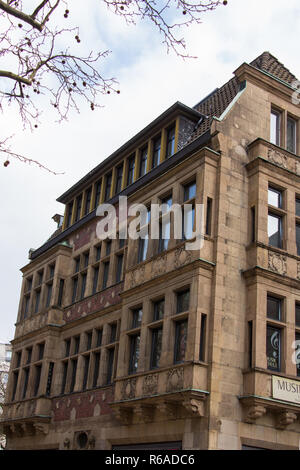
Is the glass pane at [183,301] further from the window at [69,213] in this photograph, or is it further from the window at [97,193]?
the window at [69,213]

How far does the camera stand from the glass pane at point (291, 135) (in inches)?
865

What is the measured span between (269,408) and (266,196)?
644 centimetres

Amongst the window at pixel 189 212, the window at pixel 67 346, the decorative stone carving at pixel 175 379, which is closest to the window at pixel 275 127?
the window at pixel 189 212

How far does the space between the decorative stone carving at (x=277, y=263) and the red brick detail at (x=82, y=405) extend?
730 centimetres

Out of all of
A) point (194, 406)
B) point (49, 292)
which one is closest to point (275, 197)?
point (194, 406)

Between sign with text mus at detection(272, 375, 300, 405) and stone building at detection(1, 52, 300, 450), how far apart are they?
0.13 feet

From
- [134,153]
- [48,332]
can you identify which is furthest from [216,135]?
[48,332]

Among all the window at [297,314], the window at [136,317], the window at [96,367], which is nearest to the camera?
the window at [297,314]

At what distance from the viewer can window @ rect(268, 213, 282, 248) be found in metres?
19.8

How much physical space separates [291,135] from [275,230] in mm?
4224

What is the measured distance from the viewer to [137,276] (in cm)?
2144

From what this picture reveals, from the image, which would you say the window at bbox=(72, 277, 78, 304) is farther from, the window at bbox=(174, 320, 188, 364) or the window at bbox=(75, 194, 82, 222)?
the window at bbox=(174, 320, 188, 364)

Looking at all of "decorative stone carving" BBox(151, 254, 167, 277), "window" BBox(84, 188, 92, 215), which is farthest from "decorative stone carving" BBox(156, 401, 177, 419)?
"window" BBox(84, 188, 92, 215)
